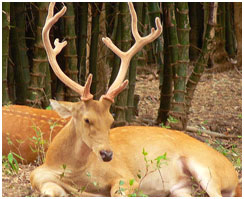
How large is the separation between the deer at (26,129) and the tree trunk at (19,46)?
3.06 ft

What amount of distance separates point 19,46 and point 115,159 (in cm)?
218

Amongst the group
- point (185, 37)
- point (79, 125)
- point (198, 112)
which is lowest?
point (198, 112)

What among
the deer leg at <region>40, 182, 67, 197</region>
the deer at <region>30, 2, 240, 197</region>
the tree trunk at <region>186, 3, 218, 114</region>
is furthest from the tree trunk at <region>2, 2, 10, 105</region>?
the tree trunk at <region>186, 3, 218, 114</region>

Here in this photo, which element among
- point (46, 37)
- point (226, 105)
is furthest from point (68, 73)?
point (226, 105)

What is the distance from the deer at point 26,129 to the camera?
4426 mm

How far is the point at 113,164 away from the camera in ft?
12.4

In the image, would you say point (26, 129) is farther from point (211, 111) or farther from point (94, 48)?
point (211, 111)

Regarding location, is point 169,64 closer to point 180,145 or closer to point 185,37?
point 185,37

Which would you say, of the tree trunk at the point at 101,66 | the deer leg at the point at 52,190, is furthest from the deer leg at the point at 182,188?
the tree trunk at the point at 101,66

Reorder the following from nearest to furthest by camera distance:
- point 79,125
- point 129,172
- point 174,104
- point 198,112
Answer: point 79,125 < point 129,172 < point 174,104 < point 198,112

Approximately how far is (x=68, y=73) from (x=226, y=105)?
11.1 ft

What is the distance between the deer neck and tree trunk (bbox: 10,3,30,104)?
2.04 m

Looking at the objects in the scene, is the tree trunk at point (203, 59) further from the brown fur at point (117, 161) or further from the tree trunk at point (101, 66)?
the brown fur at point (117, 161)

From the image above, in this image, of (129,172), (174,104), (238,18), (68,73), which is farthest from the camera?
(238,18)
